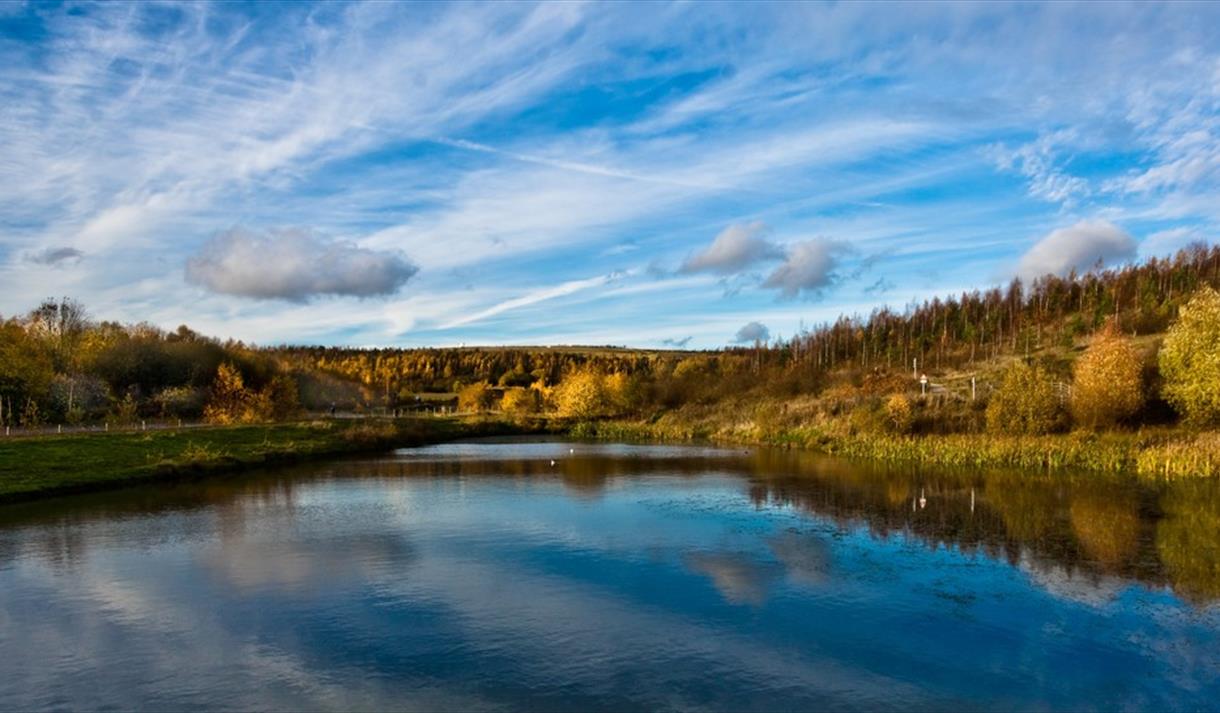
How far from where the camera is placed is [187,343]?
86.2 meters

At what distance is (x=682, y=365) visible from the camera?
412ft

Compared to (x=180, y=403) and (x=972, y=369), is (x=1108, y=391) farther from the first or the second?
(x=180, y=403)

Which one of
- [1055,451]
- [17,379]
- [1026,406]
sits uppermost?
[17,379]

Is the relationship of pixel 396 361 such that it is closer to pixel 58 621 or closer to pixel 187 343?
pixel 187 343

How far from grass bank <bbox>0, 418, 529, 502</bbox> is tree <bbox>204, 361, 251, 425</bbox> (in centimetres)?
501

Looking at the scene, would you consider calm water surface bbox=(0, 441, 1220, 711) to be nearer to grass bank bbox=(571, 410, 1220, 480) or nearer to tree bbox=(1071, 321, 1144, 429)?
grass bank bbox=(571, 410, 1220, 480)

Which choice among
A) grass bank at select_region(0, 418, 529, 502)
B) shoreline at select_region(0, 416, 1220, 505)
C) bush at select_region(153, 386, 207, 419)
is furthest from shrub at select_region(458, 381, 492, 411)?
shoreline at select_region(0, 416, 1220, 505)

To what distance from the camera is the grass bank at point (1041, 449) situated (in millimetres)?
37594

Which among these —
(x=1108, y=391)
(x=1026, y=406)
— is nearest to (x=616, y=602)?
(x=1026, y=406)

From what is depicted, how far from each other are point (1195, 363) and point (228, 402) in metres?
66.8

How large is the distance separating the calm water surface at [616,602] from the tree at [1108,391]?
13483mm

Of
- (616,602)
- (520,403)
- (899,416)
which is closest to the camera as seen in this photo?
(616,602)

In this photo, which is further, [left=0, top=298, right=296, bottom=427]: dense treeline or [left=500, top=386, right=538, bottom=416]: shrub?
[left=500, top=386, right=538, bottom=416]: shrub

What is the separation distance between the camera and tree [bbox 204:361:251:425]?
6334cm
